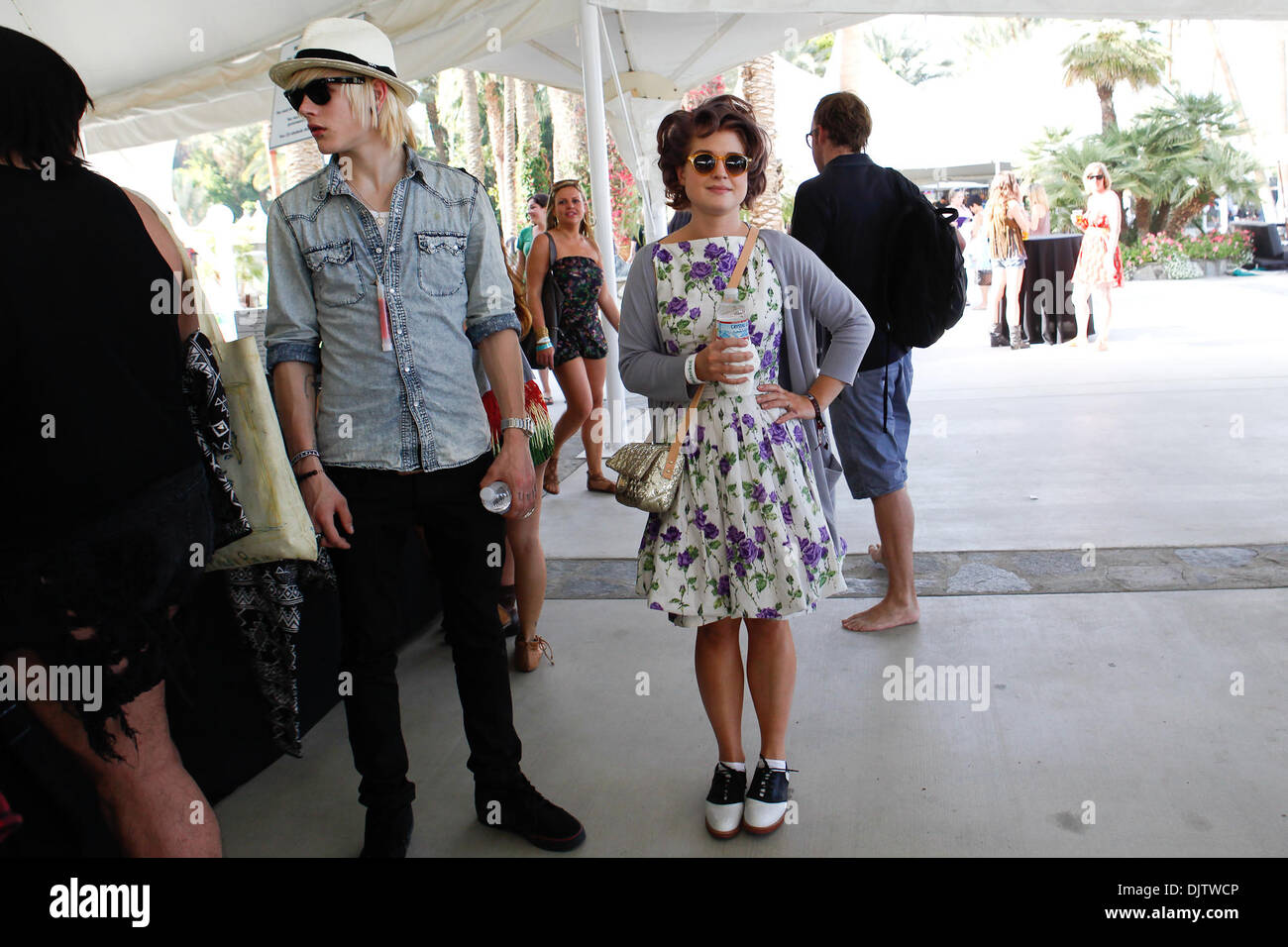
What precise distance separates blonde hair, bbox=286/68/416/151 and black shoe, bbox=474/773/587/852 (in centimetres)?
160

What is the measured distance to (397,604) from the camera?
7.88 feet

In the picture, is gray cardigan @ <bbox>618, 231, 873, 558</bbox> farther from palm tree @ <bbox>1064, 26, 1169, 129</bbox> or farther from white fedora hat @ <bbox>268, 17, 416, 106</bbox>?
palm tree @ <bbox>1064, 26, 1169, 129</bbox>

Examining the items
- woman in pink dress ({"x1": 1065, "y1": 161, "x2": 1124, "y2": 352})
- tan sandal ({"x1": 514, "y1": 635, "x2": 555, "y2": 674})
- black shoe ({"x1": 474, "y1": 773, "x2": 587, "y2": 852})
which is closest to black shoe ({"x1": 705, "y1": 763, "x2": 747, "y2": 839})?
black shoe ({"x1": 474, "y1": 773, "x2": 587, "y2": 852})

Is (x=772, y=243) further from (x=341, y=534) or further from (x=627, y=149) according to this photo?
(x=627, y=149)

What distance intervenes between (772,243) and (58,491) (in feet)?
5.51

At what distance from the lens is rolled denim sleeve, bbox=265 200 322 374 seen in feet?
7.25

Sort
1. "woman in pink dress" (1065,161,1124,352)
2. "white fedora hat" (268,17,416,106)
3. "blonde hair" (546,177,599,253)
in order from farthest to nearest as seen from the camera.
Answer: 1. "woman in pink dress" (1065,161,1124,352)
2. "blonde hair" (546,177,599,253)
3. "white fedora hat" (268,17,416,106)

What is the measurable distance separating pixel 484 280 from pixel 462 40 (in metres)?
5.06

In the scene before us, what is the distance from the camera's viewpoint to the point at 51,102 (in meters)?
1.66

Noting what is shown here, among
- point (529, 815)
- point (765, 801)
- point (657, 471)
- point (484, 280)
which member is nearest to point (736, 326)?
point (657, 471)

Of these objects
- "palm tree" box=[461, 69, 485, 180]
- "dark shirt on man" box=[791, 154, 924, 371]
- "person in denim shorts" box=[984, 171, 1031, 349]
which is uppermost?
"palm tree" box=[461, 69, 485, 180]

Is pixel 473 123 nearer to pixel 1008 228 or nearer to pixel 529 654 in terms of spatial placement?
pixel 1008 228

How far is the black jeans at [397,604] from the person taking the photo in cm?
228
